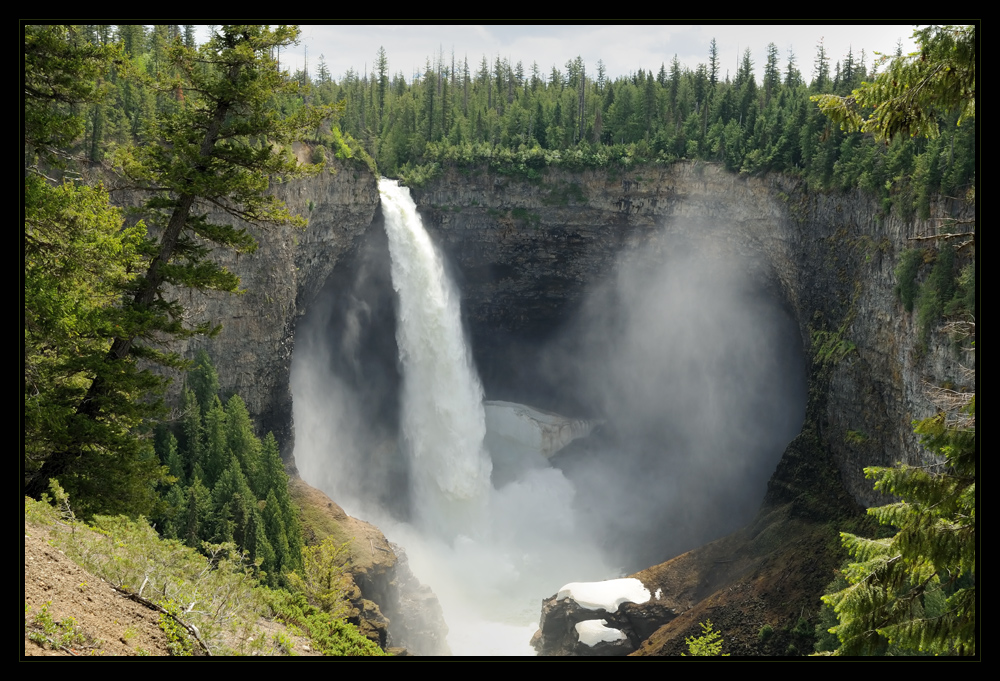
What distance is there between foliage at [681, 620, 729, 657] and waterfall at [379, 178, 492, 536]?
72.8 ft

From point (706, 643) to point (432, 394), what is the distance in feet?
93.0

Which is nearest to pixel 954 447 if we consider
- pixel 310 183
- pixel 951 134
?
pixel 951 134

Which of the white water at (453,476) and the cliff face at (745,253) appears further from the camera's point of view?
the white water at (453,476)

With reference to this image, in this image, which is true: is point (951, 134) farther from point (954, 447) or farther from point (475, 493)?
point (475, 493)

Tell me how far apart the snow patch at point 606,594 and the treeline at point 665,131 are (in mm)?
22270

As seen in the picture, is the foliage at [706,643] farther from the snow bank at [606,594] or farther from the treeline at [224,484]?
the treeline at [224,484]

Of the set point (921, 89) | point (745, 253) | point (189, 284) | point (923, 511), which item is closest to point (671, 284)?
point (745, 253)

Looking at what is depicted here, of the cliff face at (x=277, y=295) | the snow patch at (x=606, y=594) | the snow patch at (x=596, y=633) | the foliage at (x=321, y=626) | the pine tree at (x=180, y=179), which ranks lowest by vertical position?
the snow patch at (x=596, y=633)

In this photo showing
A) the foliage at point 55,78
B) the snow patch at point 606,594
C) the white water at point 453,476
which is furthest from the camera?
the white water at point 453,476

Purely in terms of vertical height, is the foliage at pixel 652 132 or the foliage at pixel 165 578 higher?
the foliage at pixel 652 132

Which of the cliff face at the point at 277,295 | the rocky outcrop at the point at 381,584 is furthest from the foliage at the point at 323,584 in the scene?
the cliff face at the point at 277,295

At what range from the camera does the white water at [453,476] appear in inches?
2018

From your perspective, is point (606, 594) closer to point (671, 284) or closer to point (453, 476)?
point (453, 476)
